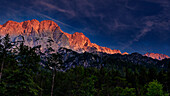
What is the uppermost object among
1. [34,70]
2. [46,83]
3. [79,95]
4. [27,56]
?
[27,56]

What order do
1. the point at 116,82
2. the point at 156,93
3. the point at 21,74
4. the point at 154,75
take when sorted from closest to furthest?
the point at 21,74
the point at 156,93
the point at 154,75
the point at 116,82

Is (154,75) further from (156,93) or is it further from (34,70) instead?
(34,70)

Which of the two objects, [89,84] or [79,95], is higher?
[89,84]

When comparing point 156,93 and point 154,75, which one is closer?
point 156,93

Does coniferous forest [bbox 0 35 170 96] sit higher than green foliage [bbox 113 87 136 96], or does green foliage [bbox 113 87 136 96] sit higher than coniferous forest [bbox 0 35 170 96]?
coniferous forest [bbox 0 35 170 96]

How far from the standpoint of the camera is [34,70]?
31.0 metres

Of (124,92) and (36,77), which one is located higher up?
(36,77)

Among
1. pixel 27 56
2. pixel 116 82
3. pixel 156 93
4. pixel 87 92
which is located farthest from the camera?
pixel 116 82

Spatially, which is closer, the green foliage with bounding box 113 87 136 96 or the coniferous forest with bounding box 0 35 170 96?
the coniferous forest with bounding box 0 35 170 96

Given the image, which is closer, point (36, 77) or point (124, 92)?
point (36, 77)

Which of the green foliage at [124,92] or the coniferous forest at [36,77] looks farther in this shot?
the green foliage at [124,92]

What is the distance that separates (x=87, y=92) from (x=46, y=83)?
909 inches

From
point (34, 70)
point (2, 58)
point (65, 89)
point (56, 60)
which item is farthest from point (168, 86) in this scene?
point (2, 58)

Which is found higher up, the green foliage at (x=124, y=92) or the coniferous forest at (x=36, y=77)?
the coniferous forest at (x=36, y=77)
